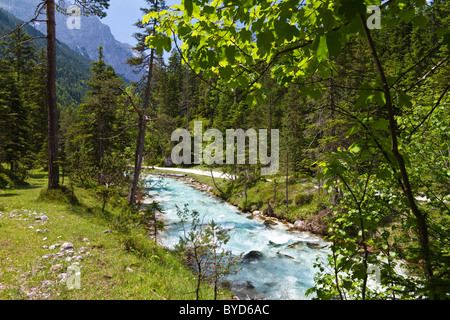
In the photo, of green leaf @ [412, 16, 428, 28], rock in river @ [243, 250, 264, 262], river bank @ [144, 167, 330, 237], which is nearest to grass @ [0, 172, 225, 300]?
rock in river @ [243, 250, 264, 262]

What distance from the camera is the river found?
26.5 ft

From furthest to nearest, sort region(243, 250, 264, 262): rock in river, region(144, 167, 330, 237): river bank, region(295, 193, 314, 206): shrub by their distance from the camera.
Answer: region(295, 193, 314, 206): shrub → region(144, 167, 330, 237): river bank → region(243, 250, 264, 262): rock in river

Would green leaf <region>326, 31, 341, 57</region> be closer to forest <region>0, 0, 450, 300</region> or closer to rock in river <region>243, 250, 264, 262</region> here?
forest <region>0, 0, 450, 300</region>

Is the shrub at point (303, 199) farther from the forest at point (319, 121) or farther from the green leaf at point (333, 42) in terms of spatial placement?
the green leaf at point (333, 42)

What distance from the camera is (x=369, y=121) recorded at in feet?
5.90

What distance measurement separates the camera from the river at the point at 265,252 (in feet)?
26.5

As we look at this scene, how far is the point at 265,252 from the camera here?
11.2 meters

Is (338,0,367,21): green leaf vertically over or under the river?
over

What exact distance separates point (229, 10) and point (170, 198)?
20758mm

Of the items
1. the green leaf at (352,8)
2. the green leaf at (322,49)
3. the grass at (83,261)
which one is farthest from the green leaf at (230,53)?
the grass at (83,261)

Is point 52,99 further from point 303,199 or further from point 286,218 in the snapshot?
point 303,199

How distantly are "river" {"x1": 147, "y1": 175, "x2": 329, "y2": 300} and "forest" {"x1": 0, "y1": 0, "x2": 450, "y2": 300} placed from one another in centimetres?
121

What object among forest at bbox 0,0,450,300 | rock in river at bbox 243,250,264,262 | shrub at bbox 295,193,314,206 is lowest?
rock in river at bbox 243,250,264,262

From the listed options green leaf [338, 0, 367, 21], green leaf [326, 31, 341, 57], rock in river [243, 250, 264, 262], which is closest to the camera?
green leaf [338, 0, 367, 21]
